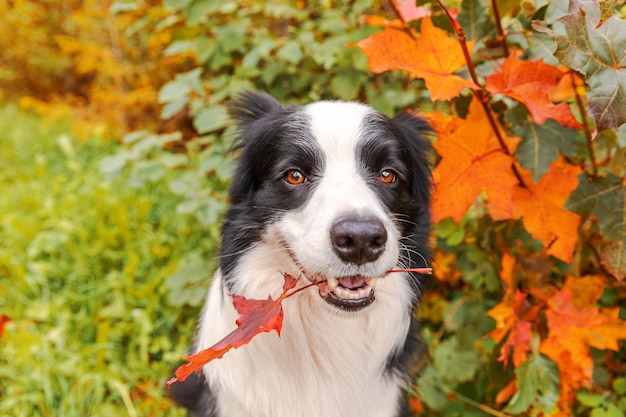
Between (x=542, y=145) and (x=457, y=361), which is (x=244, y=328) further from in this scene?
(x=457, y=361)

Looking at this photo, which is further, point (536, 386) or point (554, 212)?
point (536, 386)

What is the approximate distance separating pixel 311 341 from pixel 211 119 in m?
1.39

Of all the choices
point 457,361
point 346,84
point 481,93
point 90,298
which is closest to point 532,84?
point 481,93

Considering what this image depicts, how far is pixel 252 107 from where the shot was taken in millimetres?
2098

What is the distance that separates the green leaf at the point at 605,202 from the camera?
68.5 inches

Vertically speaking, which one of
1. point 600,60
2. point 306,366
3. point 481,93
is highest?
point 600,60

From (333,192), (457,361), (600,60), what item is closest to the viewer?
(600,60)

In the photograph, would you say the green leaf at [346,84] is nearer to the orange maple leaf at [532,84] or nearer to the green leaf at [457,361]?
the orange maple leaf at [532,84]

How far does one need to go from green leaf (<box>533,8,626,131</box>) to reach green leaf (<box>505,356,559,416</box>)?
107 centimetres

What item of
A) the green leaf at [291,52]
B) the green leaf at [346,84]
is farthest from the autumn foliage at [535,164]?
the green leaf at [291,52]

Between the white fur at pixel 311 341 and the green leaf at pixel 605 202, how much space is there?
646 millimetres

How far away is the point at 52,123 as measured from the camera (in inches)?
302

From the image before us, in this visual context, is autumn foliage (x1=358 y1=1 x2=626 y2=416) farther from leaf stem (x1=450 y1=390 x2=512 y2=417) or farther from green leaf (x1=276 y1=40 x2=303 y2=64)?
green leaf (x1=276 y1=40 x2=303 y2=64)

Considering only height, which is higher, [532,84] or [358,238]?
[532,84]
